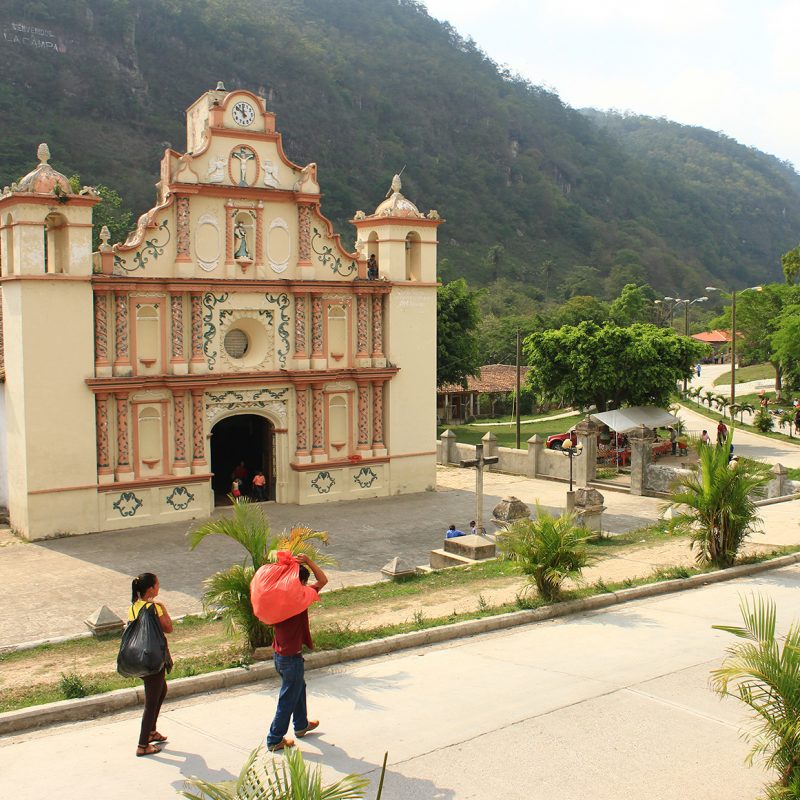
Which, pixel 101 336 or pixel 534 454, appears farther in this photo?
pixel 534 454

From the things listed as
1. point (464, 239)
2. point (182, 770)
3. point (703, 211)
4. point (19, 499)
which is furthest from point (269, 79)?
point (182, 770)

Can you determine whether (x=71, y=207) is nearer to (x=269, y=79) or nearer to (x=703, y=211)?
(x=269, y=79)

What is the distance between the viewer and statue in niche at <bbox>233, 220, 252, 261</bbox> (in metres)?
24.0

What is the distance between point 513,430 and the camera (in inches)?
1747

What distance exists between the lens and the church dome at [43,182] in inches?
830

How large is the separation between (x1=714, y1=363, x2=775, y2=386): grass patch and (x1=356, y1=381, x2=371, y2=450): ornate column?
36159 mm

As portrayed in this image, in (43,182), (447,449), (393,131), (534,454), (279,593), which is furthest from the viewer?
(393,131)

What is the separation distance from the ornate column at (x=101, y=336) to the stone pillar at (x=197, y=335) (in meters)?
2.06

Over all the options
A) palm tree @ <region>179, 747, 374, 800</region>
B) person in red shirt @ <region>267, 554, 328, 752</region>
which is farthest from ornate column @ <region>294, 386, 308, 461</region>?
palm tree @ <region>179, 747, 374, 800</region>

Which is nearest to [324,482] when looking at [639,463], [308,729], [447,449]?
[447,449]

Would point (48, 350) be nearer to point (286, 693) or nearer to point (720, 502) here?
point (720, 502)

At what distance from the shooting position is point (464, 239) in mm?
97938

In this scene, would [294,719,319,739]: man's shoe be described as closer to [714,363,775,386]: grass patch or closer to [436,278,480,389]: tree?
[436,278,480,389]: tree

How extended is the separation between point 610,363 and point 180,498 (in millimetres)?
17716
